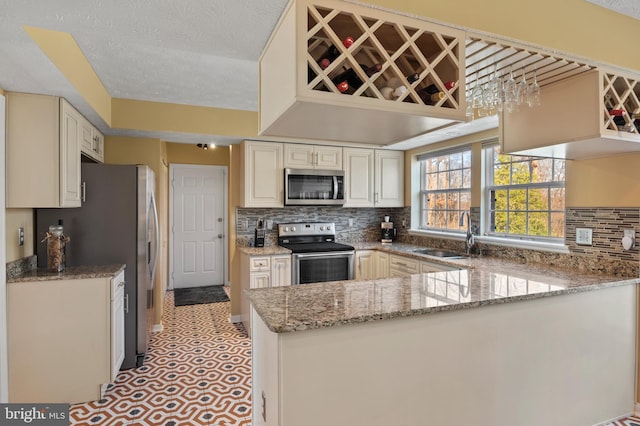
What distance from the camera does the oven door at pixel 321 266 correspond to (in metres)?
3.88

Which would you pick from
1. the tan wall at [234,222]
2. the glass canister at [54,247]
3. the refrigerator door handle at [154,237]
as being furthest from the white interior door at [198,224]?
the glass canister at [54,247]

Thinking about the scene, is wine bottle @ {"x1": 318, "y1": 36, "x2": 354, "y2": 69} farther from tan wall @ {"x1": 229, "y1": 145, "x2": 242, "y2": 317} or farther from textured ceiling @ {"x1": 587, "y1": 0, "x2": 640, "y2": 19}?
tan wall @ {"x1": 229, "y1": 145, "x2": 242, "y2": 317}

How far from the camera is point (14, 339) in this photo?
242 centimetres

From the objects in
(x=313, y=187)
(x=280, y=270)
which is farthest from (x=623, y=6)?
(x=280, y=270)

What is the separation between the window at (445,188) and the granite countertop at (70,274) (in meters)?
3.46

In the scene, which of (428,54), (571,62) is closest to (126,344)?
(428,54)

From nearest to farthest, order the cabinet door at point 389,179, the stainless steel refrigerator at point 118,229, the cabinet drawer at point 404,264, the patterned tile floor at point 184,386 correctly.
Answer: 1. the patterned tile floor at point 184,386
2. the stainless steel refrigerator at point 118,229
3. the cabinet drawer at point 404,264
4. the cabinet door at point 389,179

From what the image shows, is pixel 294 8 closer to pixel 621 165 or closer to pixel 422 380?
pixel 422 380

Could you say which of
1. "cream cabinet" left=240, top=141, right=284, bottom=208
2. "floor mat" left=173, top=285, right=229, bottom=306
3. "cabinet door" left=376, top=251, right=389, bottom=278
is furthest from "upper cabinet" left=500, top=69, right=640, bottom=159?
"floor mat" left=173, top=285, right=229, bottom=306

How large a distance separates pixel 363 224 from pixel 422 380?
340 centimetres

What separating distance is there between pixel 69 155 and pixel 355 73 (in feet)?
7.60

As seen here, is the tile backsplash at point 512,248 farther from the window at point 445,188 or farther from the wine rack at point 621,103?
the wine rack at point 621,103

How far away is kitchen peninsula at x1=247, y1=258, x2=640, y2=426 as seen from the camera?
1.43 metres

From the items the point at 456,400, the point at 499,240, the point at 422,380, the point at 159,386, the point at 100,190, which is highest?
the point at 100,190
